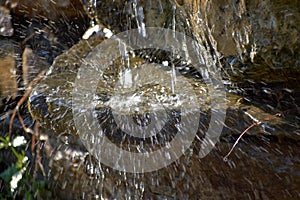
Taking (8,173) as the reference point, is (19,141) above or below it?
above

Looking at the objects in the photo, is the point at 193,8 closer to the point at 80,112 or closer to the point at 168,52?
the point at 168,52

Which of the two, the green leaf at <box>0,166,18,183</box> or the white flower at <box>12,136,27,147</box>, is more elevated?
Answer: the white flower at <box>12,136,27,147</box>

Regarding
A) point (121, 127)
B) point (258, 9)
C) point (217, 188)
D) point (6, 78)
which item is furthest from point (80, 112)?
point (6, 78)

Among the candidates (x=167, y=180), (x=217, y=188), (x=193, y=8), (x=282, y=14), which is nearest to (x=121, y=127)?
(x=167, y=180)

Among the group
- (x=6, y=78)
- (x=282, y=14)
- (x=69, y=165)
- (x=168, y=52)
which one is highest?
(x=282, y=14)

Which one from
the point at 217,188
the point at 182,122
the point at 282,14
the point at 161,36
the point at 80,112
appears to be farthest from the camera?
the point at 161,36

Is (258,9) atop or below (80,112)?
atop

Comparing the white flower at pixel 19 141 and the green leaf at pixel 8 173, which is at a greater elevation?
the white flower at pixel 19 141

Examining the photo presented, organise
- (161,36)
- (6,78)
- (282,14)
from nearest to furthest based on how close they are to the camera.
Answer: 1. (282,14)
2. (161,36)
3. (6,78)

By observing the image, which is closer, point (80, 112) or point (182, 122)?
point (182, 122)

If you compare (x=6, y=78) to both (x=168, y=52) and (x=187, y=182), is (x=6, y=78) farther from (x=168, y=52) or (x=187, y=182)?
(x=187, y=182)
